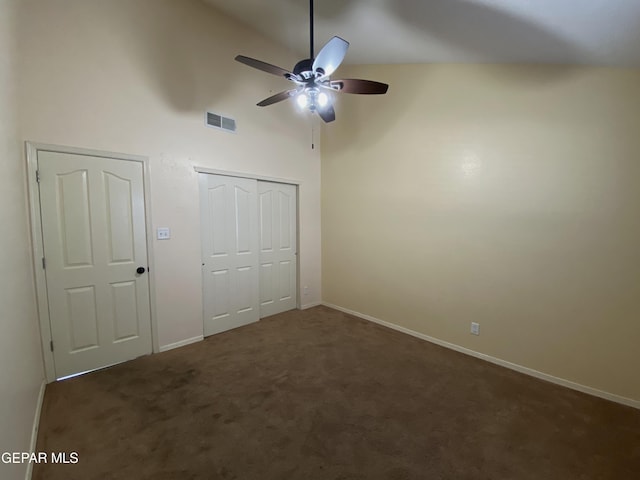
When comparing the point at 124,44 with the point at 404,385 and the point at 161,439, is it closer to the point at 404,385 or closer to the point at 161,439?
the point at 161,439

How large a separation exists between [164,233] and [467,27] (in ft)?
11.4

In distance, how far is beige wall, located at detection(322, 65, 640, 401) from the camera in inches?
91.0

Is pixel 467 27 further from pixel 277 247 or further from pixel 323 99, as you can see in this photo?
pixel 277 247

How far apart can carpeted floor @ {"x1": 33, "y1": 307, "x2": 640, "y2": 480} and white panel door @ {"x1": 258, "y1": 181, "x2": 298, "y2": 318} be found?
1279 mm

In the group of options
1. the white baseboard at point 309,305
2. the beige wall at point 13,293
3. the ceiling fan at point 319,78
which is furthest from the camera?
the white baseboard at point 309,305

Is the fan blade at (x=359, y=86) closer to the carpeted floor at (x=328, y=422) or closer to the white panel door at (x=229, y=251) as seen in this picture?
the white panel door at (x=229, y=251)

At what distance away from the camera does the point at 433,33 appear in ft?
8.50

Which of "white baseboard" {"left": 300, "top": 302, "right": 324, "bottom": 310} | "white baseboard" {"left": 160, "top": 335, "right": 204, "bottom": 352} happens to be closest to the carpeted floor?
"white baseboard" {"left": 160, "top": 335, "right": 204, "bottom": 352}

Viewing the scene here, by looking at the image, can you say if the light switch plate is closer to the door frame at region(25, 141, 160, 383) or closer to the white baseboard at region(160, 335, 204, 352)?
the door frame at region(25, 141, 160, 383)

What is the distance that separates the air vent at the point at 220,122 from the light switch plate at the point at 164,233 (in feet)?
4.32

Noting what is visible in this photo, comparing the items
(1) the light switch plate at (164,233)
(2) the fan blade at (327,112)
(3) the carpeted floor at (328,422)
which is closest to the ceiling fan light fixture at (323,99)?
(2) the fan blade at (327,112)

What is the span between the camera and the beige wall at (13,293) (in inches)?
52.7

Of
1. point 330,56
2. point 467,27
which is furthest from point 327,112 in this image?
point 467,27

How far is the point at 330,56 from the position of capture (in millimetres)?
1956
